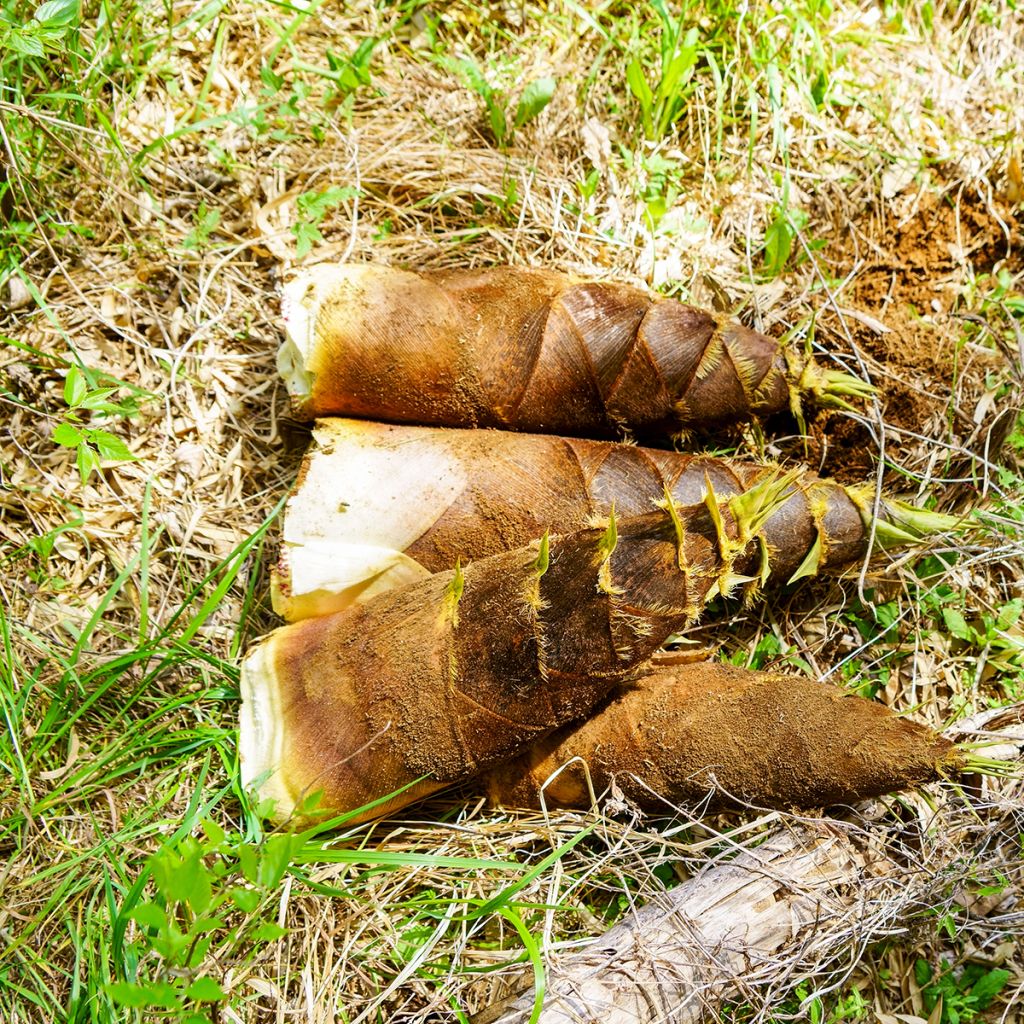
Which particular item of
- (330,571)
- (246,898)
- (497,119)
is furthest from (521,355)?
(246,898)

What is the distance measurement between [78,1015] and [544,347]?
76.1 inches

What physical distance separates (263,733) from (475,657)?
59 centimetres

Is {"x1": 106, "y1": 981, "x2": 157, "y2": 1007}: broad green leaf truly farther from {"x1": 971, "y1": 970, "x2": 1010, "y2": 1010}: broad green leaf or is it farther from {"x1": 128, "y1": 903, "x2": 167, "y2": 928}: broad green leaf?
{"x1": 971, "y1": 970, "x2": 1010, "y2": 1010}: broad green leaf

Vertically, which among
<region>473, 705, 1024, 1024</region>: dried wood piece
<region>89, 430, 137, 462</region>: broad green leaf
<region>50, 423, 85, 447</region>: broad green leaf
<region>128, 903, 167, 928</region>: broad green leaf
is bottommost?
<region>473, 705, 1024, 1024</region>: dried wood piece

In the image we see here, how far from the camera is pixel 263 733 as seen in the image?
209 cm

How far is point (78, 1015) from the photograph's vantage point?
6.27 feet

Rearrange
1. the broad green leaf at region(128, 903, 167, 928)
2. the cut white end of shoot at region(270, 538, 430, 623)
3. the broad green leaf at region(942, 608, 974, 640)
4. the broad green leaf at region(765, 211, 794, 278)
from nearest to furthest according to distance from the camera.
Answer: the broad green leaf at region(128, 903, 167, 928) → the cut white end of shoot at region(270, 538, 430, 623) → the broad green leaf at region(942, 608, 974, 640) → the broad green leaf at region(765, 211, 794, 278)

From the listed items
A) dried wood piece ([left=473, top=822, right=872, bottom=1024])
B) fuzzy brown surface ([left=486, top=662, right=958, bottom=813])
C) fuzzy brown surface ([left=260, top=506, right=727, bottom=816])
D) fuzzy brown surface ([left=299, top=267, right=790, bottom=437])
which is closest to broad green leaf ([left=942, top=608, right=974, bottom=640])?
fuzzy brown surface ([left=486, top=662, right=958, bottom=813])

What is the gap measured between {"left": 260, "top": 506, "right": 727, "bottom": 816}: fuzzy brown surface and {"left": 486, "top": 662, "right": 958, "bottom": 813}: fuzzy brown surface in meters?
0.14

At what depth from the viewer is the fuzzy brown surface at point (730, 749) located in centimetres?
196

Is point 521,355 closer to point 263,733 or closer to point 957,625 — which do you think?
point 263,733

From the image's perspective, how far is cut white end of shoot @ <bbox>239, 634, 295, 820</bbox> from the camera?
2.06 metres

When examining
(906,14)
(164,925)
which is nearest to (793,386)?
(906,14)

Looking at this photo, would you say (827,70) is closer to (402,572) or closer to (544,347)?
(544,347)
